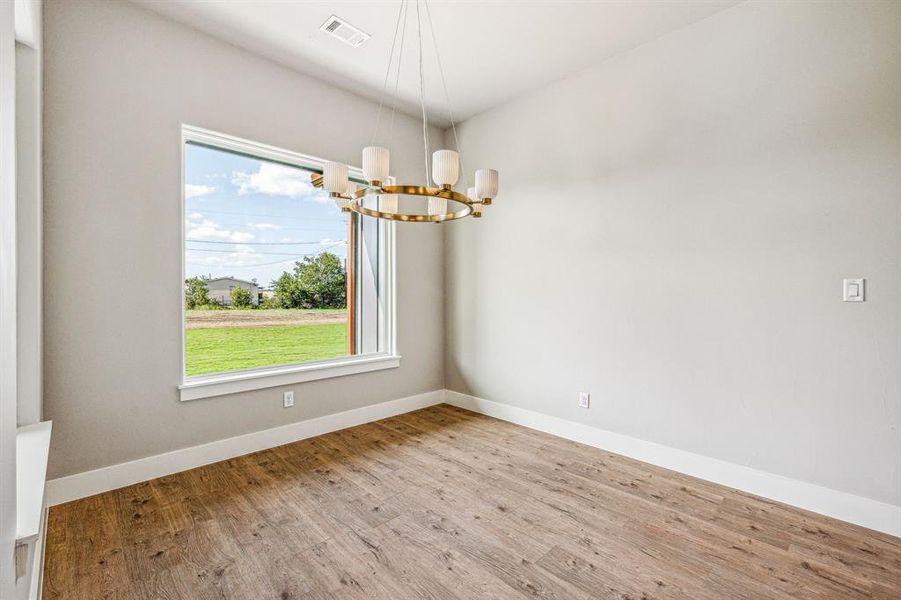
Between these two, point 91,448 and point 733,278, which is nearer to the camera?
point 91,448

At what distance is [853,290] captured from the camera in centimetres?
221

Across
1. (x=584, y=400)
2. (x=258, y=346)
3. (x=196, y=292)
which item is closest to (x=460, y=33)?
(x=196, y=292)

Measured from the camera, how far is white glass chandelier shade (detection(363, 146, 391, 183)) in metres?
2.01

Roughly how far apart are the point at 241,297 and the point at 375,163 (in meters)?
1.86

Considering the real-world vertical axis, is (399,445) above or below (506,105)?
below

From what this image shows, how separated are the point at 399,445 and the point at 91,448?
194 centimetres

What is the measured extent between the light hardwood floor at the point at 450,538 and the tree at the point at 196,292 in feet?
3.83

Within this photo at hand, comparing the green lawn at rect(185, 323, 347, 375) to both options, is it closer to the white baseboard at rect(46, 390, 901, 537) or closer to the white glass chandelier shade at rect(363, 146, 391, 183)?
the white baseboard at rect(46, 390, 901, 537)

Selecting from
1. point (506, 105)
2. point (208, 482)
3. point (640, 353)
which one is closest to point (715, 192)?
point (640, 353)

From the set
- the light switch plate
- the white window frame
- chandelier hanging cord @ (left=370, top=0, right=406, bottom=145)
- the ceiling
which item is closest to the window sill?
the white window frame

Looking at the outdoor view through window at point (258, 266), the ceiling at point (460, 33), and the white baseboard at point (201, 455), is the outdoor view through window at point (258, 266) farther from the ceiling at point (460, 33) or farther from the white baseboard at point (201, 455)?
the ceiling at point (460, 33)

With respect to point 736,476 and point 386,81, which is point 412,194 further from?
point 736,476

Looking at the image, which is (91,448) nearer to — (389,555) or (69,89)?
(389,555)

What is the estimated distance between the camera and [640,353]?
302cm
